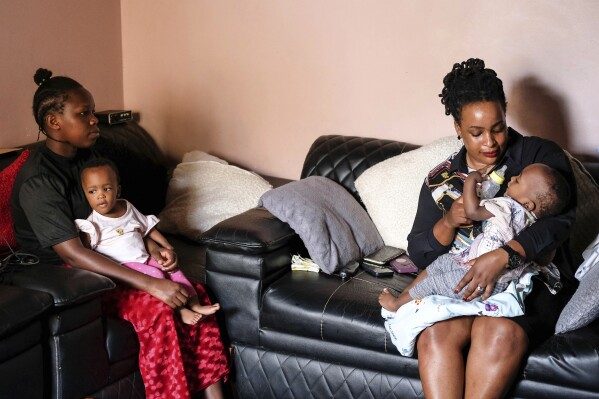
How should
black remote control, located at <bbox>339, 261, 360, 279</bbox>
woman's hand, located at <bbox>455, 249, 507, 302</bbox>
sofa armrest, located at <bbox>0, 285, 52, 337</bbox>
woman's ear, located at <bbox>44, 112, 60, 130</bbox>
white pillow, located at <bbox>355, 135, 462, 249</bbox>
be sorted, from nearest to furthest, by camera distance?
sofa armrest, located at <bbox>0, 285, 52, 337</bbox>, woman's hand, located at <bbox>455, 249, 507, 302</bbox>, woman's ear, located at <bbox>44, 112, 60, 130</bbox>, black remote control, located at <bbox>339, 261, 360, 279</bbox>, white pillow, located at <bbox>355, 135, 462, 249</bbox>

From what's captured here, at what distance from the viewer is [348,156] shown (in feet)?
10.8

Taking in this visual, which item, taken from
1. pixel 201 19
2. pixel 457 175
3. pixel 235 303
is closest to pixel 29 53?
pixel 201 19

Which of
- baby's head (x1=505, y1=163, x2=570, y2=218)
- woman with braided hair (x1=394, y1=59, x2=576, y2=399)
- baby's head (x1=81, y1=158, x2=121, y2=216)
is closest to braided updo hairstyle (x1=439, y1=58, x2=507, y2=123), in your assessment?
woman with braided hair (x1=394, y1=59, x2=576, y2=399)

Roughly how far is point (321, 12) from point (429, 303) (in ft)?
5.66

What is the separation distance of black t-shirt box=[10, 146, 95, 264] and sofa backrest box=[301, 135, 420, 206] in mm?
1098

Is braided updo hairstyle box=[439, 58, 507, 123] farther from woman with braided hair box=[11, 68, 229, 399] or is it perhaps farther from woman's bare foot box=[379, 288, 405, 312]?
woman with braided hair box=[11, 68, 229, 399]

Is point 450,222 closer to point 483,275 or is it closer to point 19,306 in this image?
point 483,275

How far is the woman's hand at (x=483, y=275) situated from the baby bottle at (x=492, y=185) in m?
0.23

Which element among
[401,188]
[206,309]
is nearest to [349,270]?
[401,188]

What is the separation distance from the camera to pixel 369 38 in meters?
3.41

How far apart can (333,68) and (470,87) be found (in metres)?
1.13

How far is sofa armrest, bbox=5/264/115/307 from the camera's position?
228 cm

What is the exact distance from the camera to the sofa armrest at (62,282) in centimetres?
228

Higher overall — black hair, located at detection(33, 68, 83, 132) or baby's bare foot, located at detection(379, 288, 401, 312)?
black hair, located at detection(33, 68, 83, 132)
